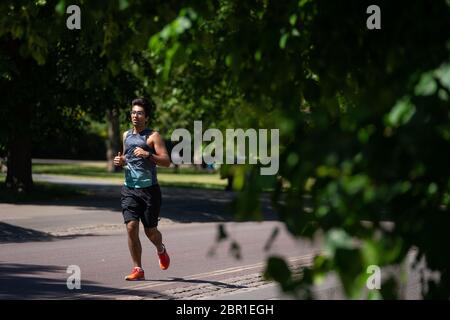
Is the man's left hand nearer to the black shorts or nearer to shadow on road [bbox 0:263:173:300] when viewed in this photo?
the black shorts

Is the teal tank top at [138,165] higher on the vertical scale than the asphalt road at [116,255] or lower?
higher

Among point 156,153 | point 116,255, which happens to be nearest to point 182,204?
point 116,255

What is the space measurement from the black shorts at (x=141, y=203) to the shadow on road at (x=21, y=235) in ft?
14.9

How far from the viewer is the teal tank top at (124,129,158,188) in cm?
878

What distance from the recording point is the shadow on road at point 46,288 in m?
7.83

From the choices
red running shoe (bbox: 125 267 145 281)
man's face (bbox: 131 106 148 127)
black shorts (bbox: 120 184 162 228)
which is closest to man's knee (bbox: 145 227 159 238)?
black shorts (bbox: 120 184 162 228)

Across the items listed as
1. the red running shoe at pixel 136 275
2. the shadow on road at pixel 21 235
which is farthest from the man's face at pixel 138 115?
the shadow on road at pixel 21 235

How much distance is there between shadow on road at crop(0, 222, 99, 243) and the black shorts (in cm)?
453

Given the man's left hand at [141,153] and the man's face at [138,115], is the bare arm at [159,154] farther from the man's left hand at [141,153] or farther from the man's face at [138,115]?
the man's face at [138,115]

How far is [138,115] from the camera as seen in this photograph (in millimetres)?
8766

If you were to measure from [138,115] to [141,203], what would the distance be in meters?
0.93
